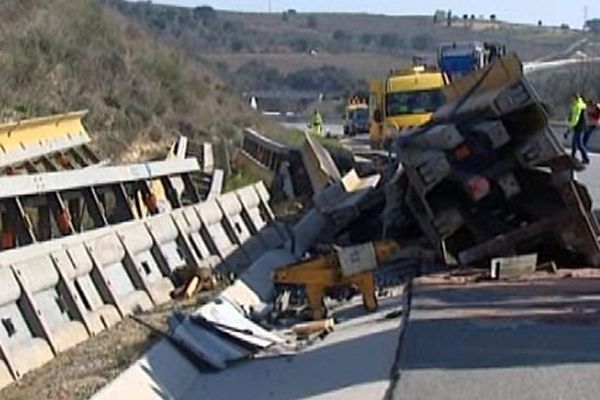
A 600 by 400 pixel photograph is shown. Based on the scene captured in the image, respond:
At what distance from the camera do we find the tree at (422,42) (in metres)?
154

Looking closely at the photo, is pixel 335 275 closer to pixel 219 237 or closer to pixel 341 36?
pixel 219 237

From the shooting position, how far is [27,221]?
1727 centimetres

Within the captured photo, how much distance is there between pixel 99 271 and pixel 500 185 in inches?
206

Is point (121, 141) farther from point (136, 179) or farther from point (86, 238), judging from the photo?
point (86, 238)

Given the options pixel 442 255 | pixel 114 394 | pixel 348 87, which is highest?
pixel 114 394

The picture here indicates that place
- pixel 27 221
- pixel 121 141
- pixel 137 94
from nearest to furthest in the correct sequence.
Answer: pixel 27 221 → pixel 121 141 → pixel 137 94

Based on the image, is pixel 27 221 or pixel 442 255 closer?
pixel 27 221

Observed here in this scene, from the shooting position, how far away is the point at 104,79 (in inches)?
1486

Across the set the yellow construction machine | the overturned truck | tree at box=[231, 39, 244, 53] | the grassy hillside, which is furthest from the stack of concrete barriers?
tree at box=[231, 39, 244, 53]

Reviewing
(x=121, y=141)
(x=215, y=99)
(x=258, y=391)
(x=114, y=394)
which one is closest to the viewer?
(x=114, y=394)

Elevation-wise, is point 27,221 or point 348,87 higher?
point 27,221

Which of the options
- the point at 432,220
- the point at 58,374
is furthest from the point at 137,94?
the point at 58,374

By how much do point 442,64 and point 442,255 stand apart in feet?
117

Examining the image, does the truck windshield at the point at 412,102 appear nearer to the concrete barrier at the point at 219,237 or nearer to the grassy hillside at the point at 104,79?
the grassy hillside at the point at 104,79
